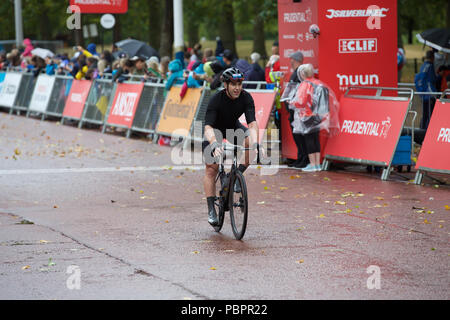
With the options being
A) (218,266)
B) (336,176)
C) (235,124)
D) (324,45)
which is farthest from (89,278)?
(324,45)

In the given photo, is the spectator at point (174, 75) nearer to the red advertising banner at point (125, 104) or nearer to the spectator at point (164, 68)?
the spectator at point (164, 68)

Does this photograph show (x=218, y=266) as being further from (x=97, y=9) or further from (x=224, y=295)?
(x=97, y=9)

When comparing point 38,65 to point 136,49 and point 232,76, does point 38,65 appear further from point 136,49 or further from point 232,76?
point 232,76

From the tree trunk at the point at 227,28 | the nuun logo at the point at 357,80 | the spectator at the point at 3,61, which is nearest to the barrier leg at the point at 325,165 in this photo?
the nuun logo at the point at 357,80

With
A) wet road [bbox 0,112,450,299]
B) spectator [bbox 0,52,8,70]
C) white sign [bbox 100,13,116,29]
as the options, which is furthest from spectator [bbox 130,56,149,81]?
spectator [bbox 0,52,8,70]

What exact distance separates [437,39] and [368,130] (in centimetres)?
666

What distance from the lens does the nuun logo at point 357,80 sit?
1470cm

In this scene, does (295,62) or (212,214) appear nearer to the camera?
(212,214)

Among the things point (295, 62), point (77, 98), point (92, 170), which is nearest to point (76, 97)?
point (77, 98)

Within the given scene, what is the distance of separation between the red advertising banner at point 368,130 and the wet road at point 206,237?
1.35 feet

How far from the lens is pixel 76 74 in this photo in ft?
78.5

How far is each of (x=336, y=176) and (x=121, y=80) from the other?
351 inches

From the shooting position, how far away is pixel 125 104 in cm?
2089

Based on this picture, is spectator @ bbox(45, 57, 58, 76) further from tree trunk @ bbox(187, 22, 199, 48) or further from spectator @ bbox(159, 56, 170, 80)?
tree trunk @ bbox(187, 22, 199, 48)
